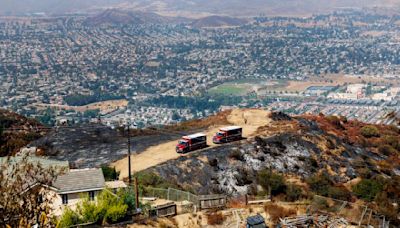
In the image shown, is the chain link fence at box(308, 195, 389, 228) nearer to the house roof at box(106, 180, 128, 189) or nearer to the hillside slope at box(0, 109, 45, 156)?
the house roof at box(106, 180, 128, 189)

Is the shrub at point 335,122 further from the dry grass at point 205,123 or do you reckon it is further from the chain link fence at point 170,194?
the chain link fence at point 170,194

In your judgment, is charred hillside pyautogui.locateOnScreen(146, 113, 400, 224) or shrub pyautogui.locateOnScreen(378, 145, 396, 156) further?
shrub pyautogui.locateOnScreen(378, 145, 396, 156)

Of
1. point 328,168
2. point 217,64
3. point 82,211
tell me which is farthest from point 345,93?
point 82,211

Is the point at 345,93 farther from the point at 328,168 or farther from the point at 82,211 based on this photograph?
the point at 82,211

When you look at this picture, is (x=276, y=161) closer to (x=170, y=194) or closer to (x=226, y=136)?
(x=226, y=136)

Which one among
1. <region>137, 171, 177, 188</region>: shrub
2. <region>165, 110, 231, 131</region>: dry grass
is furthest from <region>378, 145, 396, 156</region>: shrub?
<region>137, 171, 177, 188</region>: shrub

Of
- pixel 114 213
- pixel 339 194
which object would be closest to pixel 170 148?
pixel 339 194
